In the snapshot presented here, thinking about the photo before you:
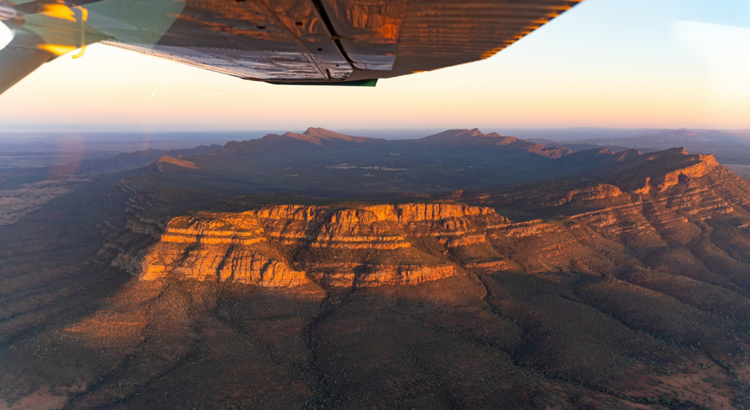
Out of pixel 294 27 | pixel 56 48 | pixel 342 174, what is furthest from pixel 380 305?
pixel 342 174

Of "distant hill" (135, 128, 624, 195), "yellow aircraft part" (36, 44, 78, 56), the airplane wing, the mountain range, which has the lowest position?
the mountain range

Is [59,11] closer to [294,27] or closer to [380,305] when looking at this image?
[294,27]

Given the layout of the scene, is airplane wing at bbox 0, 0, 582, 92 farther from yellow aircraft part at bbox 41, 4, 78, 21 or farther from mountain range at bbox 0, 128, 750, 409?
mountain range at bbox 0, 128, 750, 409

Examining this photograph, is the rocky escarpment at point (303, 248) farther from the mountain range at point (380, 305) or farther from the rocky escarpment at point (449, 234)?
the mountain range at point (380, 305)

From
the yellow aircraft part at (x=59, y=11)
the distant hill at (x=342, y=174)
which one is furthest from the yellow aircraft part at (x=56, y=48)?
the distant hill at (x=342, y=174)

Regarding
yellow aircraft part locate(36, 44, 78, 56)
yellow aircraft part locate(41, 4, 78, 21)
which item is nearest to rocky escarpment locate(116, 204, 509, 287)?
yellow aircraft part locate(36, 44, 78, 56)

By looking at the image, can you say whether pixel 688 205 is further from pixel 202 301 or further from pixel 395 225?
pixel 202 301
